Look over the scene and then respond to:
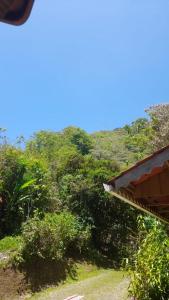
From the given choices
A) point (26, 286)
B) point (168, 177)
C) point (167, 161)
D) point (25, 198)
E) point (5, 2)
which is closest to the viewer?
point (5, 2)

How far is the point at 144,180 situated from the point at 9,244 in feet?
34.6

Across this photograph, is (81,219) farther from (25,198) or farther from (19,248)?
(19,248)

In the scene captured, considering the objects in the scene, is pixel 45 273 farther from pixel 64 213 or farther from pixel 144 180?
pixel 144 180

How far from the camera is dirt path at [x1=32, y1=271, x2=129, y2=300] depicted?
1095cm

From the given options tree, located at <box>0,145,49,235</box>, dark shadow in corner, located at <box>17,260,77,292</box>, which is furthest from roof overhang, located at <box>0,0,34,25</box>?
tree, located at <box>0,145,49,235</box>

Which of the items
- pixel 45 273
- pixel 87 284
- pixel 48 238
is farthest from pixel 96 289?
pixel 48 238

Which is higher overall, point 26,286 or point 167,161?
point 167,161

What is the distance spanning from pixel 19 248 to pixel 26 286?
130cm

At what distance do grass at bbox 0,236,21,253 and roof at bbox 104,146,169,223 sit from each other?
9.74 metres

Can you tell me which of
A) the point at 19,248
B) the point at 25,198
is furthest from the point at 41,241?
the point at 25,198

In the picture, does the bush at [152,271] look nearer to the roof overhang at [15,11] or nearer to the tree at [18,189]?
the roof overhang at [15,11]

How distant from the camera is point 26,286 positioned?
42.3 ft

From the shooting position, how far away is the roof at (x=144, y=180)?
3957 millimetres

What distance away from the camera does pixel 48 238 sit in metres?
13.9
